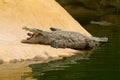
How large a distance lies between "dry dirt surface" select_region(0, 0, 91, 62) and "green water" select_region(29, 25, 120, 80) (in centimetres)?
124

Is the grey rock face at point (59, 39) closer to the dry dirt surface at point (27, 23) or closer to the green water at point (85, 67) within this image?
the dry dirt surface at point (27, 23)

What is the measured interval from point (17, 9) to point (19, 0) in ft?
3.18

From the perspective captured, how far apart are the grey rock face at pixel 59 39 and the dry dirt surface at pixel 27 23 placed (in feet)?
1.77

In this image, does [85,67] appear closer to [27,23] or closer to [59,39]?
[59,39]

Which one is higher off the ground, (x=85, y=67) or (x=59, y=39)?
(x=59, y=39)

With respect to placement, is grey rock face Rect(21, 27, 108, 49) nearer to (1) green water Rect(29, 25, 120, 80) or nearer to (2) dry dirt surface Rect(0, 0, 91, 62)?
(2) dry dirt surface Rect(0, 0, 91, 62)

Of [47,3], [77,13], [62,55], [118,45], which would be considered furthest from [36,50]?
[77,13]

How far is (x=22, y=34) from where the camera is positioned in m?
23.5

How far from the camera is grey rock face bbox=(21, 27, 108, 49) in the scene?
22141 millimetres

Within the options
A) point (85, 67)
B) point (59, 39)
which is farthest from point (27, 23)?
point (85, 67)

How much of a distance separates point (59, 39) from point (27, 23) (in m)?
2.88

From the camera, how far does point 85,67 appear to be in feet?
58.6

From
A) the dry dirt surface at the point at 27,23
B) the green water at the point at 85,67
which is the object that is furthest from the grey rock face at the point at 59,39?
the green water at the point at 85,67

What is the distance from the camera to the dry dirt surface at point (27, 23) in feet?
65.0
